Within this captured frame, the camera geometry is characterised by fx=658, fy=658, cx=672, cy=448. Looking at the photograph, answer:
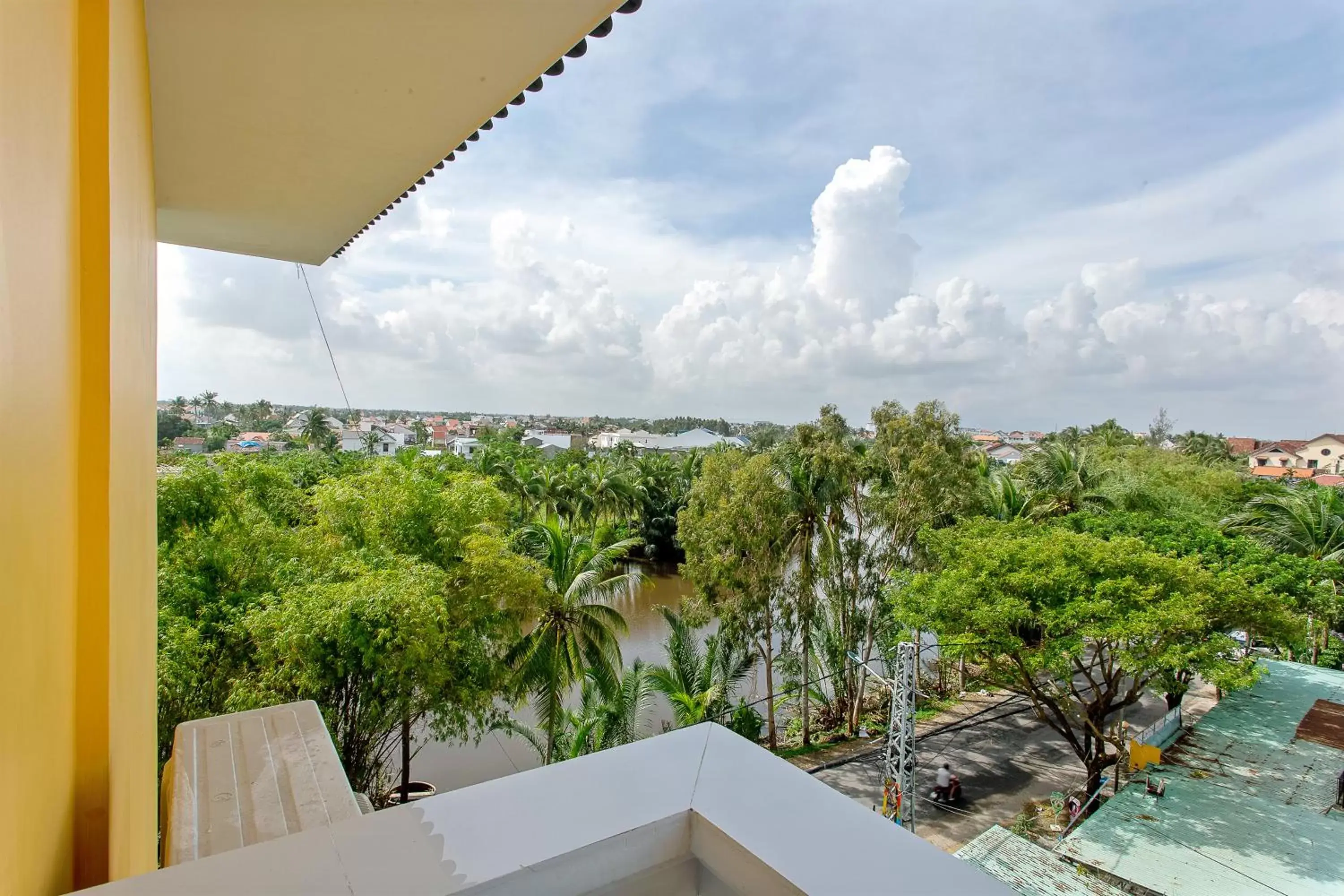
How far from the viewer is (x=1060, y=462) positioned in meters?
15.6

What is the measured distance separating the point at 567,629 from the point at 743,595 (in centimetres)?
287

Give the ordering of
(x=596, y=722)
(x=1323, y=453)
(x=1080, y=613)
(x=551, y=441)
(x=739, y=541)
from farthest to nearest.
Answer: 1. (x=551, y=441)
2. (x=1323, y=453)
3. (x=739, y=541)
4. (x=596, y=722)
5. (x=1080, y=613)

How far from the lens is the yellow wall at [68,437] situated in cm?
69

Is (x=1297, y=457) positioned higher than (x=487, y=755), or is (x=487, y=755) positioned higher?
(x=1297, y=457)

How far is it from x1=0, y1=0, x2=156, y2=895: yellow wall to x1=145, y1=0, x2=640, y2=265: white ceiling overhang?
0.95 feet

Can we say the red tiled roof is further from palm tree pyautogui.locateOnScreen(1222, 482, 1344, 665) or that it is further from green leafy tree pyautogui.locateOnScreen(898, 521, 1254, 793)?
green leafy tree pyautogui.locateOnScreen(898, 521, 1254, 793)

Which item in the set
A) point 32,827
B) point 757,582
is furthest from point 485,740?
point 32,827

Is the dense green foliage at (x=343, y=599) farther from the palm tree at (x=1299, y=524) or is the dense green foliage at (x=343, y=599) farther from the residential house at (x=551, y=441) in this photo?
the residential house at (x=551, y=441)

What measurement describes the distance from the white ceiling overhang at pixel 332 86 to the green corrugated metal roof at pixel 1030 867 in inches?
260

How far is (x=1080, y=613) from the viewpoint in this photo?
7125mm

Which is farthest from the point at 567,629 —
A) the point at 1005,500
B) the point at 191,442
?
the point at 191,442

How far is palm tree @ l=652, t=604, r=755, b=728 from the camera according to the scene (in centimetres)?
880

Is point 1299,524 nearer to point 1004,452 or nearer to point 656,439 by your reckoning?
point 1004,452

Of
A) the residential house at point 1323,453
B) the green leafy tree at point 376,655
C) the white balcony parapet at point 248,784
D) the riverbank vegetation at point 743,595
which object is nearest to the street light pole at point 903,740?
the riverbank vegetation at point 743,595
